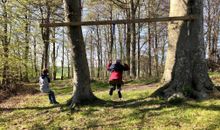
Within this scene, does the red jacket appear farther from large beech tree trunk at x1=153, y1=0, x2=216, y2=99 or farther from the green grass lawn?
large beech tree trunk at x1=153, y1=0, x2=216, y2=99

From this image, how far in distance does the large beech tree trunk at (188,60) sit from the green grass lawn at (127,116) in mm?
719

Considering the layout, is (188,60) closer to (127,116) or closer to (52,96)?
(127,116)

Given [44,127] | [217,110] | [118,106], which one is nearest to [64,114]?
[44,127]

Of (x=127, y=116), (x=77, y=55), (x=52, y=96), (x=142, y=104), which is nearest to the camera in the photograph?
(x=127, y=116)

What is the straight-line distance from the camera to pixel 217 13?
119 ft

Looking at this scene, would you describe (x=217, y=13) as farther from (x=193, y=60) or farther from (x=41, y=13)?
(x=193, y=60)

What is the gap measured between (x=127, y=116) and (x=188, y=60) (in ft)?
9.78

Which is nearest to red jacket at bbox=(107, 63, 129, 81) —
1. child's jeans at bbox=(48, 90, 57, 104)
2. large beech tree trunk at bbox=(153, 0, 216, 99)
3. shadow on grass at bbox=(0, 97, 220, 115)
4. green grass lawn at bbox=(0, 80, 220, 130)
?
green grass lawn at bbox=(0, 80, 220, 130)

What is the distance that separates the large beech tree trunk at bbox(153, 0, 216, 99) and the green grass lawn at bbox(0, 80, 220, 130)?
0.72 metres

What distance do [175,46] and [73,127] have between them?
4.55 metres

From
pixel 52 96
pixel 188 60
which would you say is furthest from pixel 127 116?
pixel 52 96

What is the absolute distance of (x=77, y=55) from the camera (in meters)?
11.9

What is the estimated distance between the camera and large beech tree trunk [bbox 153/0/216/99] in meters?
11.3

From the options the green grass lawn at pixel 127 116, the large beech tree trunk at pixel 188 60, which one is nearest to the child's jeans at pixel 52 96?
the green grass lawn at pixel 127 116
